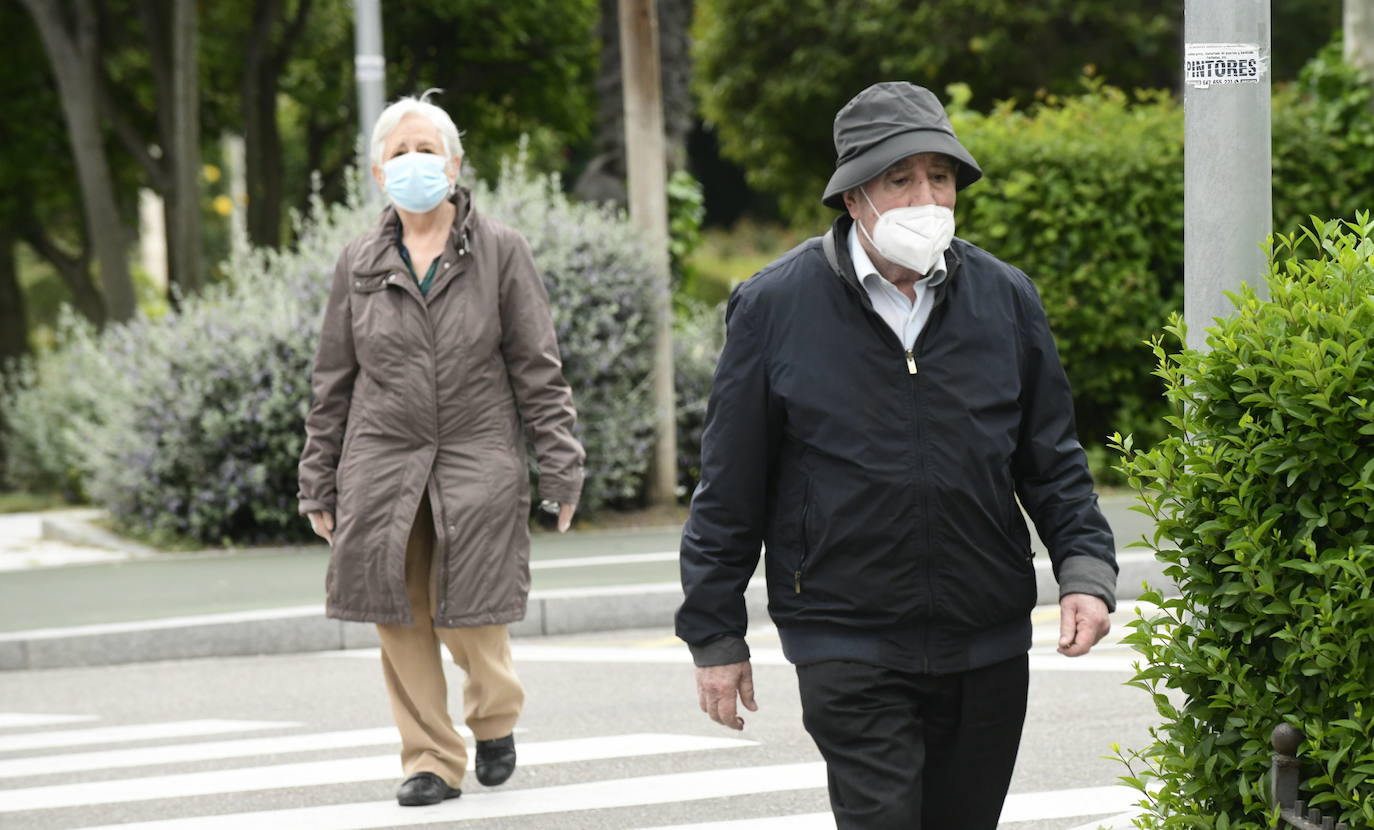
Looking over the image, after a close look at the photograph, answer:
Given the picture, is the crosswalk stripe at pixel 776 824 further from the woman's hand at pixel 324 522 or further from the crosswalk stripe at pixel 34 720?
the crosswalk stripe at pixel 34 720

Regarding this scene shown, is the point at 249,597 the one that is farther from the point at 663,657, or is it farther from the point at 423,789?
the point at 423,789

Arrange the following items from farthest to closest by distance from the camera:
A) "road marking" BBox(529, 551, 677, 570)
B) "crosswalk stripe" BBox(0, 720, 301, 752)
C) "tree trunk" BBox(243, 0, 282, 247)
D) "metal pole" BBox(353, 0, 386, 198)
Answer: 1. "tree trunk" BBox(243, 0, 282, 247)
2. "metal pole" BBox(353, 0, 386, 198)
3. "road marking" BBox(529, 551, 677, 570)
4. "crosswalk stripe" BBox(0, 720, 301, 752)

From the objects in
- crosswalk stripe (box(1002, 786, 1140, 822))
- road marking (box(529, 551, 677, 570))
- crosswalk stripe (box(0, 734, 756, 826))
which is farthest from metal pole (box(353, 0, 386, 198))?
crosswalk stripe (box(1002, 786, 1140, 822))

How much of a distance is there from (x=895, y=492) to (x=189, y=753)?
4.03 m

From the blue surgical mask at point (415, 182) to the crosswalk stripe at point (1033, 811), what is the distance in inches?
74.0

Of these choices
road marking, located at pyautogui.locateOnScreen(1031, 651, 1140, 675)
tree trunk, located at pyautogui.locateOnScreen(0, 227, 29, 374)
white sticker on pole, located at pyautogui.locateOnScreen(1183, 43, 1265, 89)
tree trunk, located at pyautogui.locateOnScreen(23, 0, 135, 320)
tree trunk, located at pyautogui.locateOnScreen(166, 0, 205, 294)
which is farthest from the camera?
tree trunk, located at pyautogui.locateOnScreen(0, 227, 29, 374)

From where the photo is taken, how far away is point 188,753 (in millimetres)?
6738

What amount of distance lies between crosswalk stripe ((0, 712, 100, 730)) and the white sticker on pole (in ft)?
16.6

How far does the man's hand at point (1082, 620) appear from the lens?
351 centimetres

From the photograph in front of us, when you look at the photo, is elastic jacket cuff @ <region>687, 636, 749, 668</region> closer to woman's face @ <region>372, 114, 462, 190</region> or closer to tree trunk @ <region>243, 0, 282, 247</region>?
woman's face @ <region>372, 114, 462, 190</region>

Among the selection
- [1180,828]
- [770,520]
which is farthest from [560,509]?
[1180,828]

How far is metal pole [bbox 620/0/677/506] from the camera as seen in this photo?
11.9 metres

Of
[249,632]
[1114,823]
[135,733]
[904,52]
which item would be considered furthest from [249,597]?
[904,52]

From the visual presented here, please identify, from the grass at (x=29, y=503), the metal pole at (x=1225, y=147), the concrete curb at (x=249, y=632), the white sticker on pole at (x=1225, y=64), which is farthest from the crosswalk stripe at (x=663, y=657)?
the grass at (x=29, y=503)
